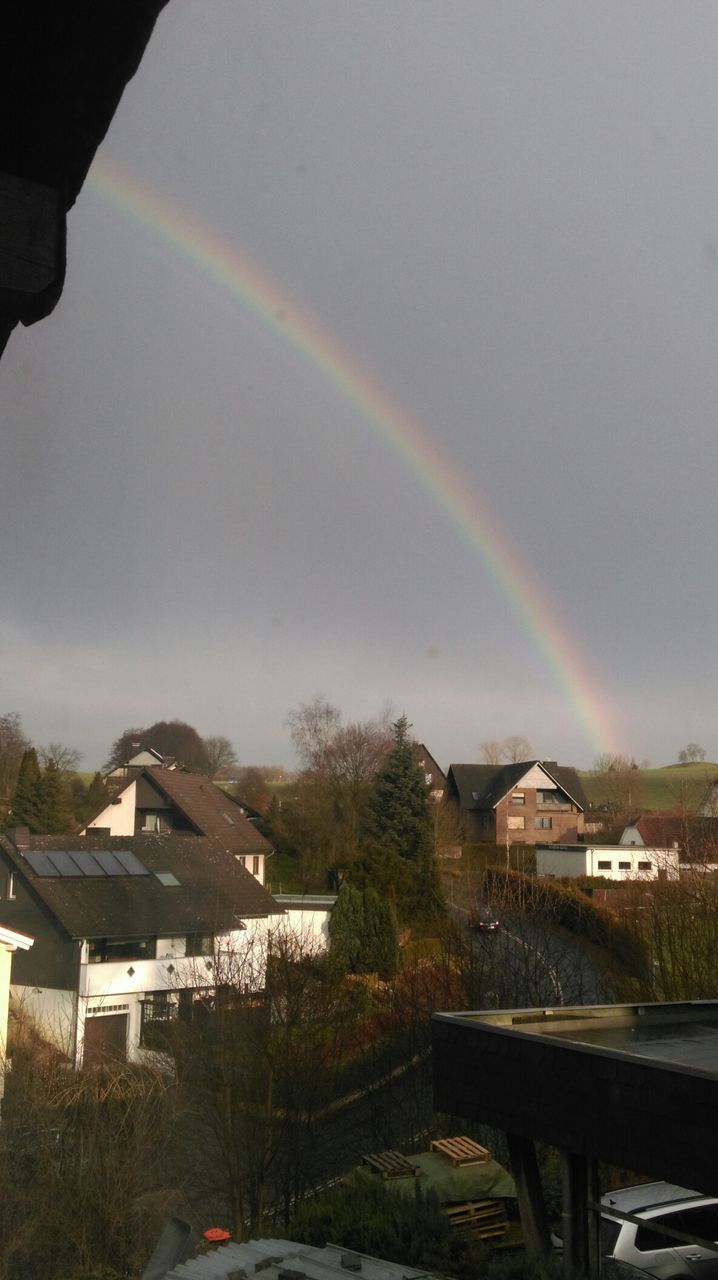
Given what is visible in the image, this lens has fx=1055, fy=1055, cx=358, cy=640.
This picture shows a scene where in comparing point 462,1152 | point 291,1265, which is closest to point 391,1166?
point 462,1152

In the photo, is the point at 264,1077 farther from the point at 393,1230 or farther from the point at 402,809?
the point at 402,809

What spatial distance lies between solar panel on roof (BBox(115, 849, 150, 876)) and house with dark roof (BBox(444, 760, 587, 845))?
104 feet

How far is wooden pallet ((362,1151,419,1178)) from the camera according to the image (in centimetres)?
1022

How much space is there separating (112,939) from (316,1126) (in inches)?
439

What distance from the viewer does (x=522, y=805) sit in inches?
2413

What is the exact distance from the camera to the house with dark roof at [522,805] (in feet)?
200

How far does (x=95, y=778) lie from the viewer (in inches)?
1907

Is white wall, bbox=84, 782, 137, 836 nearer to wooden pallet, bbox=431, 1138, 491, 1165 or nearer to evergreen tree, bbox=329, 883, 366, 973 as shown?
evergreen tree, bbox=329, 883, 366, 973

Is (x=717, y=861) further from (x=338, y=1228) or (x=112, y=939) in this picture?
(x=338, y=1228)

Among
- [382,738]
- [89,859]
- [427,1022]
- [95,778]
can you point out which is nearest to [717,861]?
[427,1022]

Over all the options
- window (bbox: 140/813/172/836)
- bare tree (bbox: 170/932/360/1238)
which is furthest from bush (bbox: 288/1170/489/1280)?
window (bbox: 140/813/172/836)

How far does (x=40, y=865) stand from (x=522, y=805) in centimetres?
3833

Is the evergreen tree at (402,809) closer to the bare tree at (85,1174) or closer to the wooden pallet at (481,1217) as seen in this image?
the bare tree at (85,1174)

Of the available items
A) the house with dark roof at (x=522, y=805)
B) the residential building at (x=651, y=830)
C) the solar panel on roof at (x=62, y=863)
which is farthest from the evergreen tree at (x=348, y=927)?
the house with dark roof at (x=522, y=805)
